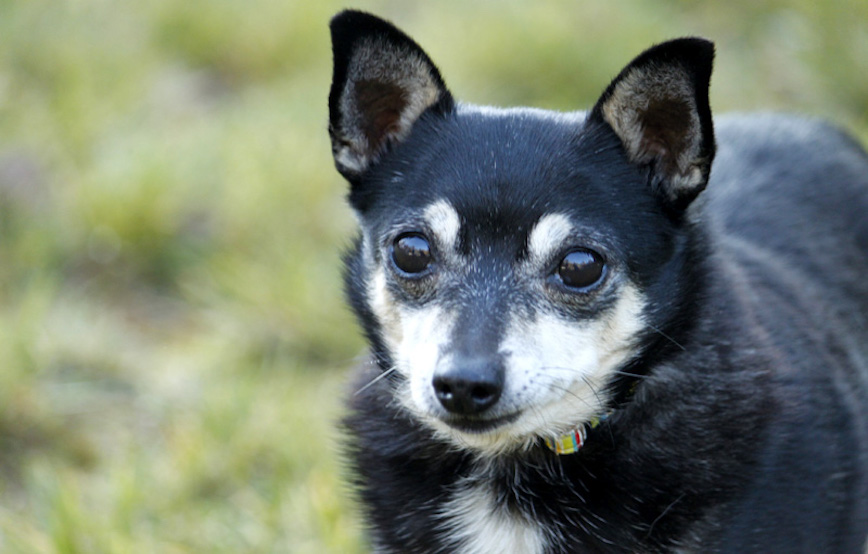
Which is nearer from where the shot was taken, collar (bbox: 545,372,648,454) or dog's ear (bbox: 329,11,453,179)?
collar (bbox: 545,372,648,454)

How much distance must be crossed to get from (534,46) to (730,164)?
3.22 meters

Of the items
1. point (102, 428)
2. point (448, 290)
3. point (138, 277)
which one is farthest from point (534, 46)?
point (448, 290)

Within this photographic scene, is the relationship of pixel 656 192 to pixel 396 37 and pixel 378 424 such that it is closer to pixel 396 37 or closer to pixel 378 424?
pixel 396 37

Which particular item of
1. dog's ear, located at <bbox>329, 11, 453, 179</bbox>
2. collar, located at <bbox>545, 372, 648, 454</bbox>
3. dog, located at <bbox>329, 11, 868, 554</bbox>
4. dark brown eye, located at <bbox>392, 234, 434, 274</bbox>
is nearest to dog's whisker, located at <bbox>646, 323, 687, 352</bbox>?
dog, located at <bbox>329, 11, 868, 554</bbox>

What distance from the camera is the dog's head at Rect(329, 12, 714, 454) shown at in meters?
2.64

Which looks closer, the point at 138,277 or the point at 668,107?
the point at 668,107

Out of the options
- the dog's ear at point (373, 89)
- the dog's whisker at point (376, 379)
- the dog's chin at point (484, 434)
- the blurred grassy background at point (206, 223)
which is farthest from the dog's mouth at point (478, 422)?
the blurred grassy background at point (206, 223)

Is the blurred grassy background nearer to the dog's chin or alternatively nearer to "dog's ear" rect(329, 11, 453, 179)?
the dog's chin

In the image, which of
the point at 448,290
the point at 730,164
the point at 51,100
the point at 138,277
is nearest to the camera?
the point at 448,290

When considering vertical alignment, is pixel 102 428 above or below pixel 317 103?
below

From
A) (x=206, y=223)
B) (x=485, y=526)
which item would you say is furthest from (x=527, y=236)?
(x=206, y=223)

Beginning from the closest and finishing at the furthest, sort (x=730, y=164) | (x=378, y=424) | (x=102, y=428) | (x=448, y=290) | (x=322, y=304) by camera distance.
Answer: (x=448, y=290)
(x=378, y=424)
(x=730, y=164)
(x=102, y=428)
(x=322, y=304)

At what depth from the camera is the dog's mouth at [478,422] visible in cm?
261

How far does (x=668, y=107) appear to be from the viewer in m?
2.84
